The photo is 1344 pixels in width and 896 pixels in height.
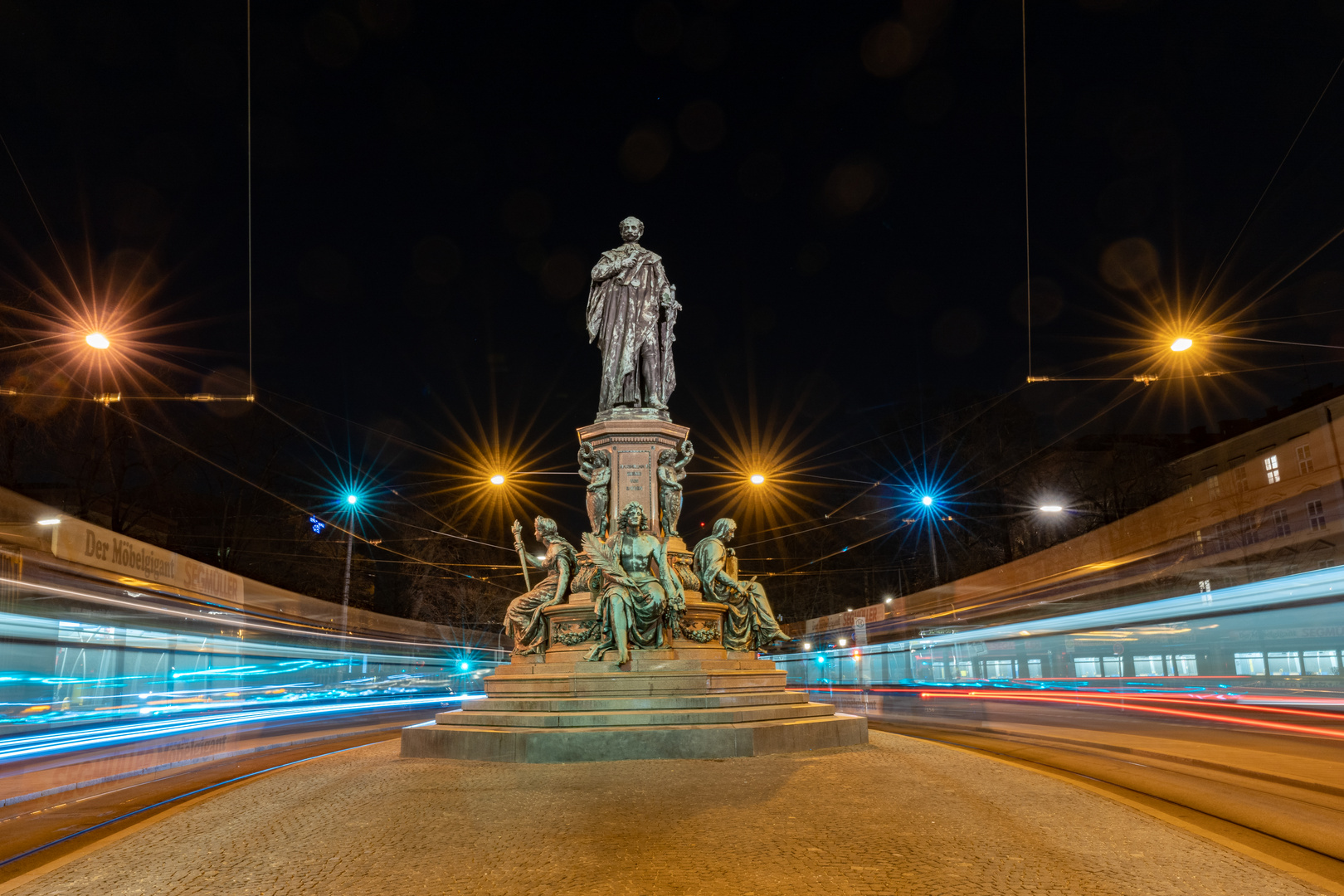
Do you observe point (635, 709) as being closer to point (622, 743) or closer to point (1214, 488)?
point (622, 743)

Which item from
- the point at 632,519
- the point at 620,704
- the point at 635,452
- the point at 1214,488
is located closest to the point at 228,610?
the point at 635,452

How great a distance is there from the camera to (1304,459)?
84.9 feet

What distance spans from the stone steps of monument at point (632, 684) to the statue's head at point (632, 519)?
88.0 inches

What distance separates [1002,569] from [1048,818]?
954 inches

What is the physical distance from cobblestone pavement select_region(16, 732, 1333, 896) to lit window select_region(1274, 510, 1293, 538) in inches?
452

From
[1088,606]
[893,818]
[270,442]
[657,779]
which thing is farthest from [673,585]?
[270,442]

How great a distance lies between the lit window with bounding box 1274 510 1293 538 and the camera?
16969 millimetres

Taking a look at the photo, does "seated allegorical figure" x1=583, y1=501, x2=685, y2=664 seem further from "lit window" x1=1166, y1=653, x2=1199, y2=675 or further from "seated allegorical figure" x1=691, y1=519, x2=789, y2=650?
"lit window" x1=1166, y1=653, x2=1199, y2=675

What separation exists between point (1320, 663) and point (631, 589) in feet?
38.0

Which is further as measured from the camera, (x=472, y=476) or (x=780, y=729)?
(x=472, y=476)

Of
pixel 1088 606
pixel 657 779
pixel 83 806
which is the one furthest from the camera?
pixel 1088 606

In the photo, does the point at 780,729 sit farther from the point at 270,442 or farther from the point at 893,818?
the point at 270,442

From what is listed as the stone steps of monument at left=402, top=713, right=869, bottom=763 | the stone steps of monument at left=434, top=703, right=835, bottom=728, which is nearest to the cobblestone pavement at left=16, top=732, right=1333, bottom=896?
the stone steps of monument at left=402, top=713, right=869, bottom=763

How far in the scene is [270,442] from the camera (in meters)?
42.8
